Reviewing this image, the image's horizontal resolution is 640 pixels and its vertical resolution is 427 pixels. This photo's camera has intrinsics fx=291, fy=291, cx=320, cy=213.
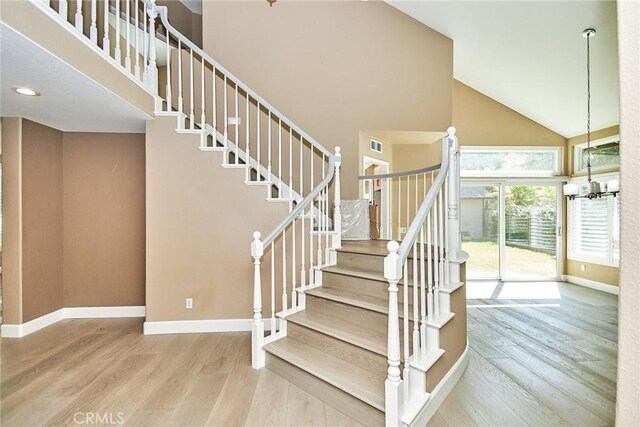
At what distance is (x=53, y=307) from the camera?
3578 millimetres

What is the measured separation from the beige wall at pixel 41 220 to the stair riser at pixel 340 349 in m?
3.08

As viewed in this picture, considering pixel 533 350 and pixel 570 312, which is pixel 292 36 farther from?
pixel 570 312

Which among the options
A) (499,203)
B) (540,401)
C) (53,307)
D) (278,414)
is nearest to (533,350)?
(540,401)

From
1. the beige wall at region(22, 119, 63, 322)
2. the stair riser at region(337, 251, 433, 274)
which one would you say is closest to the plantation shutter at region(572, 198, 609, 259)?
the stair riser at region(337, 251, 433, 274)

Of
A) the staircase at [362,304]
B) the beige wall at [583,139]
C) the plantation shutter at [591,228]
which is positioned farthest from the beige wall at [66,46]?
the plantation shutter at [591,228]

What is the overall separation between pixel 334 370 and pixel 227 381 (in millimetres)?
898

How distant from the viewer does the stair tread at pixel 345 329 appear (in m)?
2.14

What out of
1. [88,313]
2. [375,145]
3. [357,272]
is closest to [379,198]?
[375,145]

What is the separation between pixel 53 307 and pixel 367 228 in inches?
158

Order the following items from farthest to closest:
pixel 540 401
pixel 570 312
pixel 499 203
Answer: pixel 499 203, pixel 570 312, pixel 540 401

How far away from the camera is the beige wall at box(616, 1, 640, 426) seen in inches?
18.4

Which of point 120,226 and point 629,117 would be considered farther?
point 120,226

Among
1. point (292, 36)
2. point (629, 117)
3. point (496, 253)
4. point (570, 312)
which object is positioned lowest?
point (570, 312)

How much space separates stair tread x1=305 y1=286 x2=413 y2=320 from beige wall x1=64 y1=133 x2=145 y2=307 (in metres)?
2.57
